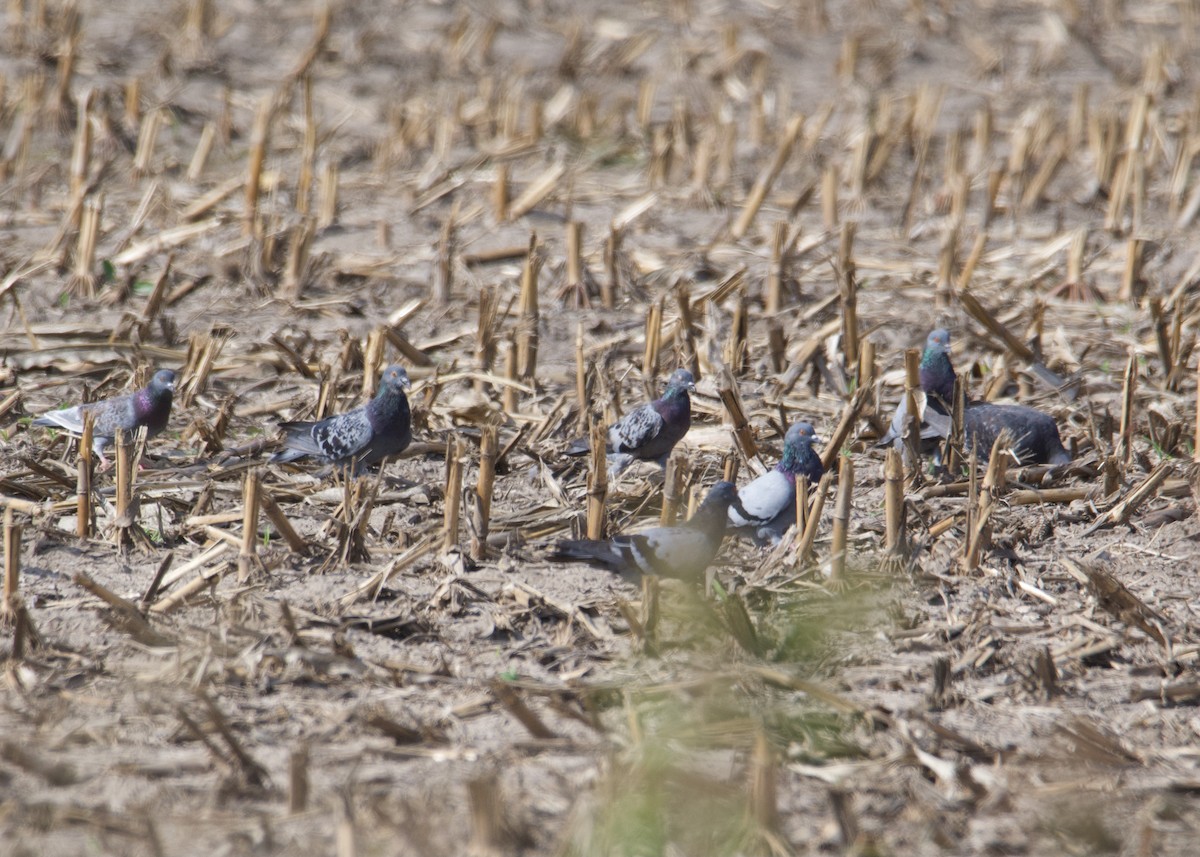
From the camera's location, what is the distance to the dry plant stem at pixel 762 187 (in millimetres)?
9086

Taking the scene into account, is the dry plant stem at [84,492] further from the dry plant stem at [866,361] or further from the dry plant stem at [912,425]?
the dry plant stem at [866,361]

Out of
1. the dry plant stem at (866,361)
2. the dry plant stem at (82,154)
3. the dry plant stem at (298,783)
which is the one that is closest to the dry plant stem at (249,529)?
the dry plant stem at (298,783)

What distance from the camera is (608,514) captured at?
563 cm

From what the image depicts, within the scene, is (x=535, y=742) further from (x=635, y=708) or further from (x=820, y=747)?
(x=820, y=747)

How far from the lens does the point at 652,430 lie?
243 inches

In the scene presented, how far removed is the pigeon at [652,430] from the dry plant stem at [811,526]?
1.17 meters

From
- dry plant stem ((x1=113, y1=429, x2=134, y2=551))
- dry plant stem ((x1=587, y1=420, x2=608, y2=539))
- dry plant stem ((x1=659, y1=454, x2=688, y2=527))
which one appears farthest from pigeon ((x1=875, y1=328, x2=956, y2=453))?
dry plant stem ((x1=113, y1=429, x2=134, y2=551))

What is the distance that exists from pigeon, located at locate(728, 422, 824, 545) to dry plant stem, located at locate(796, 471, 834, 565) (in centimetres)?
28

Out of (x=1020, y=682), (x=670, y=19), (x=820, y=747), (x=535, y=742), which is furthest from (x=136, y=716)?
(x=670, y=19)

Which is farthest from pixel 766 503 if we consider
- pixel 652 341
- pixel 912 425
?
pixel 652 341

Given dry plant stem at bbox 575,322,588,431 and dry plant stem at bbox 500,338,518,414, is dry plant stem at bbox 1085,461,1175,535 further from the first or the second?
dry plant stem at bbox 500,338,518,414

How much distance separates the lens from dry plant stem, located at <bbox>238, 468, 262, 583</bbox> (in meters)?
4.90

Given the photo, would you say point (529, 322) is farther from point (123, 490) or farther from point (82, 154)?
point (82, 154)

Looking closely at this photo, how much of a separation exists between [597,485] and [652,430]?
1.06m
